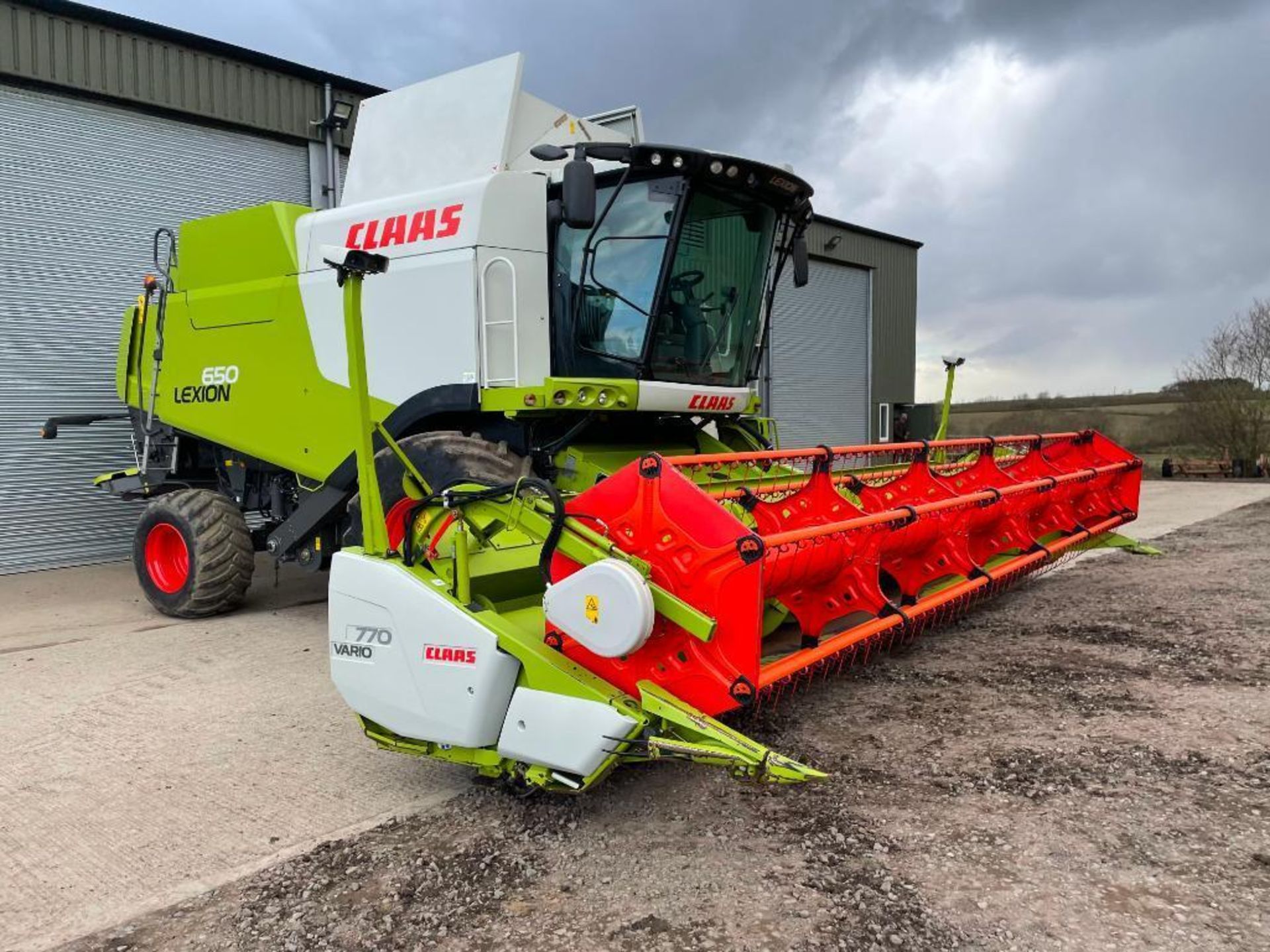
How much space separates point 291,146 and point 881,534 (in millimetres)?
9203

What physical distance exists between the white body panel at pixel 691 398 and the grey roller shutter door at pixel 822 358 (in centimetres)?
1116

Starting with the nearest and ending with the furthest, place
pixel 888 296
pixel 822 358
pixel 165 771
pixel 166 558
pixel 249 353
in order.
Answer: pixel 165 771, pixel 249 353, pixel 166 558, pixel 822 358, pixel 888 296

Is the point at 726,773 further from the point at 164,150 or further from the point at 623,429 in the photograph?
the point at 164,150

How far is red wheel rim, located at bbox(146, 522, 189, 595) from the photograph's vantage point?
6.86 metres

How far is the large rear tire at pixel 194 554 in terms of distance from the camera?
6453mm

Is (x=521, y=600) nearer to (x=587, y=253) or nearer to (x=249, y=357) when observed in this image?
(x=587, y=253)

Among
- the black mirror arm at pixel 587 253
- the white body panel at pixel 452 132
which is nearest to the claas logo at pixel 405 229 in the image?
the white body panel at pixel 452 132

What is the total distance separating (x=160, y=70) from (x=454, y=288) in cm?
630

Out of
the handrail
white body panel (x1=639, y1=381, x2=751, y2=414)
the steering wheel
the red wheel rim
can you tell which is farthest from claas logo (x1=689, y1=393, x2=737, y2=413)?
the red wheel rim

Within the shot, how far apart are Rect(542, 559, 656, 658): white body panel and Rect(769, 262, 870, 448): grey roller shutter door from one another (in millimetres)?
14180

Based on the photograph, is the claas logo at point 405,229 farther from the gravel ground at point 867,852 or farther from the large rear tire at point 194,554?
the gravel ground at point 867,852

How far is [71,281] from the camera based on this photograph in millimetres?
9000

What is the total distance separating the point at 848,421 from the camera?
1927 cm

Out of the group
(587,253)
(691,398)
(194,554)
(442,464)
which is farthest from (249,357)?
(691,398)
